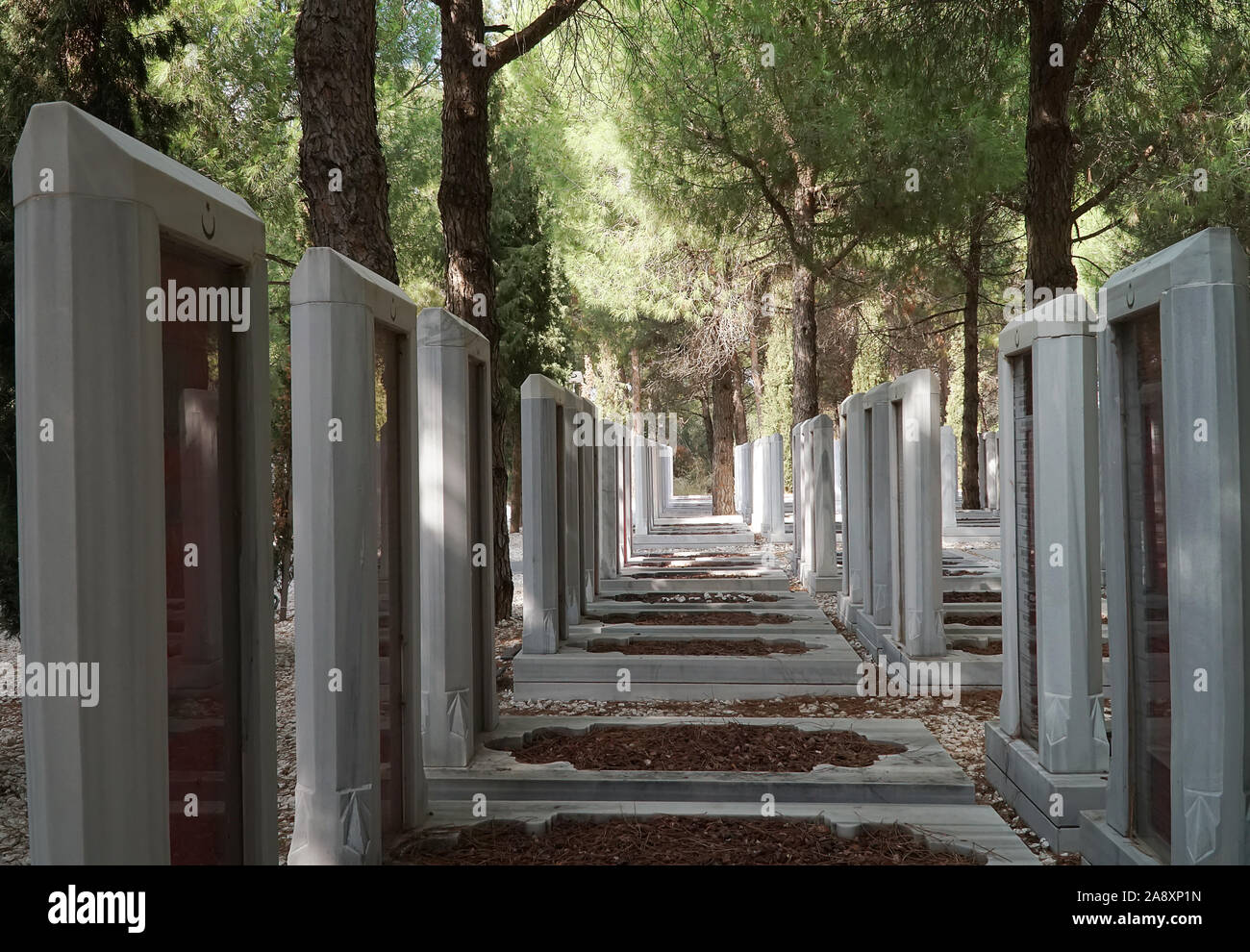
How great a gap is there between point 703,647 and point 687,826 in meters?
3.60

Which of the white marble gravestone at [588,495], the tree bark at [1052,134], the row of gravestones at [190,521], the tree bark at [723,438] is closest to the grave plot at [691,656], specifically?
the white marble gravestone at [588,495]

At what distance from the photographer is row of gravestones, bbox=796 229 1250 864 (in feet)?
9.20

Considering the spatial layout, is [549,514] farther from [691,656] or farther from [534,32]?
[534,32]

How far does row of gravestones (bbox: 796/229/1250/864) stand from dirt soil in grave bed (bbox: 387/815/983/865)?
703 millimetres

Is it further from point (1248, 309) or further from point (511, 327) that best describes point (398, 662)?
point (511, 327)

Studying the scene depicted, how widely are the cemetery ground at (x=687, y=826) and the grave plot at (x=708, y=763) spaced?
1.08 feet

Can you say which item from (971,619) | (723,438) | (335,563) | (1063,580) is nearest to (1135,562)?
(1063,580)

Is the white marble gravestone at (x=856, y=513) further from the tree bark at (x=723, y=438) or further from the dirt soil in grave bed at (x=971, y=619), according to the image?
the tree bark at (x=723, y=438)

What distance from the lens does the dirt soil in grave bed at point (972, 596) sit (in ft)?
30.7

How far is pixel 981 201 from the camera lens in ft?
45.3

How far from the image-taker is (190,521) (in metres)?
2.13

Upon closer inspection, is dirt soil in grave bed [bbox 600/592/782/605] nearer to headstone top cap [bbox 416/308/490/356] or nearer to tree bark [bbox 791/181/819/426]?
tree bark [bbox 791/181/819/426]

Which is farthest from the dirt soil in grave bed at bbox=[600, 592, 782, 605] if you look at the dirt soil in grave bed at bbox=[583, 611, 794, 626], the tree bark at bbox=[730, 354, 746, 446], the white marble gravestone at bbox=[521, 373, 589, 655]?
the tree bark at bbox=[730, 354, 746, 446]

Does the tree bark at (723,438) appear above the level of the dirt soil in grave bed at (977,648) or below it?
above
